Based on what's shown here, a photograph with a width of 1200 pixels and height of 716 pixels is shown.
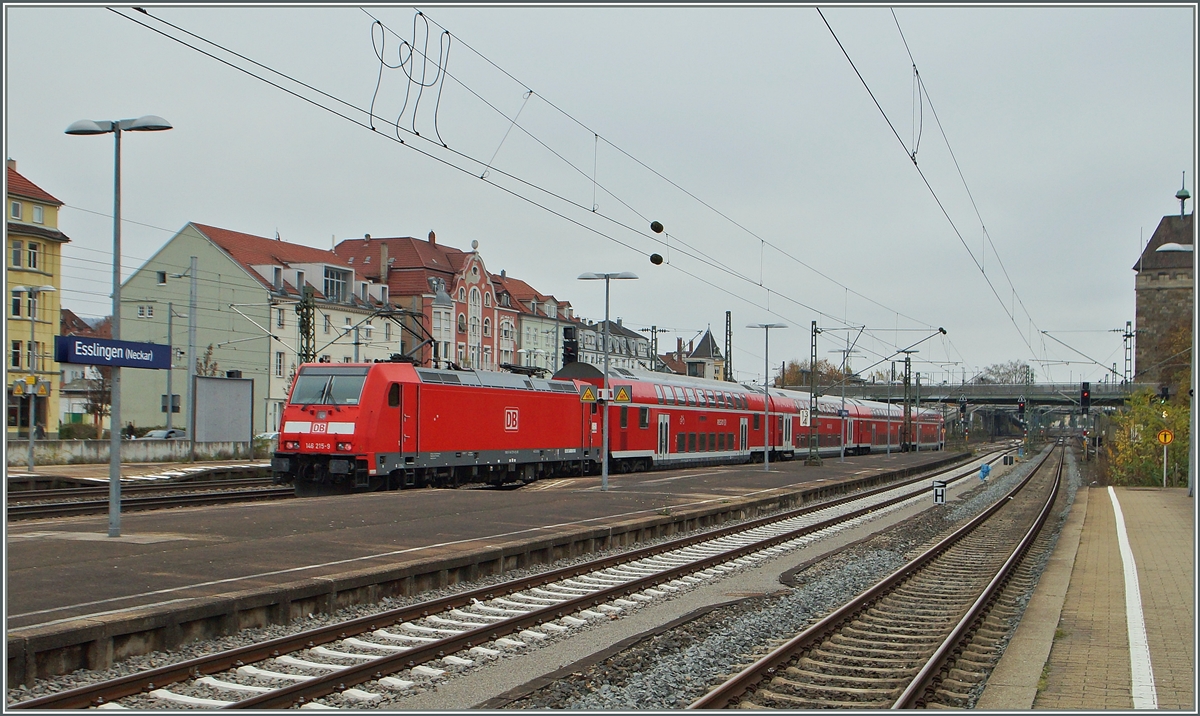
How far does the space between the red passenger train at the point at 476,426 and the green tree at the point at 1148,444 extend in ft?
63.8

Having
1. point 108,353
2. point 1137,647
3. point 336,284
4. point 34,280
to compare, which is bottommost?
point 1137,647

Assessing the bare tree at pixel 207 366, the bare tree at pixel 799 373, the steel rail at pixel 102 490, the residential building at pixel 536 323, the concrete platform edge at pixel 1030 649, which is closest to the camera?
the concrete platform edge at pixel 1030 649

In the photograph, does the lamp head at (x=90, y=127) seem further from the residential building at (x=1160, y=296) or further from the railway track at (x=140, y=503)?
the residential building at (x=1160, y=296)

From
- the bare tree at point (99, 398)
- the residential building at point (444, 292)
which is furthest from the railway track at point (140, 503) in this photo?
the residential building at point (444, 292)

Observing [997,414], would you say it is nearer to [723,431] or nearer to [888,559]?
[723,431]

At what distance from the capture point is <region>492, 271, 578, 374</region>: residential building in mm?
84769

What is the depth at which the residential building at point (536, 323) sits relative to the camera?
84769 millimetres

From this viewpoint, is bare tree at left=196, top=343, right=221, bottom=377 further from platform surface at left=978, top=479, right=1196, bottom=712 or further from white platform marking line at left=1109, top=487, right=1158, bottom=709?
white platform marking line at left=1109, top=487, right=1158, bottom=709

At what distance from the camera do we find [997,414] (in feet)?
541

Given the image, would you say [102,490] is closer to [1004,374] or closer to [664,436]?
[664,436]

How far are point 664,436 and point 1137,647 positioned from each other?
2800 centimetres

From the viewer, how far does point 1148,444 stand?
48.4m

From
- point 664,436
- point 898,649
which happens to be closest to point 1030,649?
point 898,649

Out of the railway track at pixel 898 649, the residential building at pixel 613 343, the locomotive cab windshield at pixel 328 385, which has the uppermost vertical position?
the residential building at pixel 613 343
